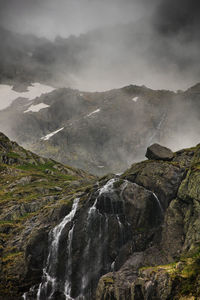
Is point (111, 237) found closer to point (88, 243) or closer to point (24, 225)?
point (88, 243)

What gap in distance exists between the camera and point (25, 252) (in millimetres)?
55281

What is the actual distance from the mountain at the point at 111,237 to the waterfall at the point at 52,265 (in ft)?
0.54

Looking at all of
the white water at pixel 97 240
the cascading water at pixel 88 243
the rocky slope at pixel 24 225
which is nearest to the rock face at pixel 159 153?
the cascading water at pixel 88 243

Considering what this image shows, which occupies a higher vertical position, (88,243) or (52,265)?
(88,243)

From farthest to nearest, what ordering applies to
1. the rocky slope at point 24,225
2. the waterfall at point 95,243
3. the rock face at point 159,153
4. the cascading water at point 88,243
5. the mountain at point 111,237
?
the rock face at point 159,153, the rocky slope at point 24,225, the waterfall at point 95,243, the cascading water at point 88,243, the mountain at point 111,237

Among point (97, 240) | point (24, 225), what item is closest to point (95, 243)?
point (97, 240)

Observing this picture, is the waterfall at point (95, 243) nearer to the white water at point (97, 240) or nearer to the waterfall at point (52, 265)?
the white water at point (97, 240)

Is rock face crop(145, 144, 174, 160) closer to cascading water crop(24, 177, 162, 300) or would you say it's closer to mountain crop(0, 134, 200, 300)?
mountain crop(0, 134, 200, 300)

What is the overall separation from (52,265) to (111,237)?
12186 mm

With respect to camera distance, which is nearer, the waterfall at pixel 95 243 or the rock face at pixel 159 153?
the waterfall at pixel 95 243

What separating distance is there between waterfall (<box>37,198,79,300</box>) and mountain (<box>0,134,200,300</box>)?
0.54 feet

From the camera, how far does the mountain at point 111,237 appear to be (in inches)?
1734

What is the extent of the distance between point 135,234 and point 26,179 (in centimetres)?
7593

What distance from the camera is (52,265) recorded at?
170 ft
